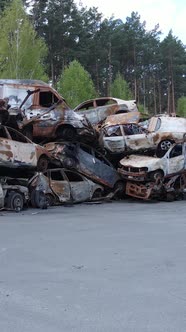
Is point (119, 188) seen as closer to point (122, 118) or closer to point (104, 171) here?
point (104, 171)

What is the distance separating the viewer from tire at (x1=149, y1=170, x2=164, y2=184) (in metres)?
17.6

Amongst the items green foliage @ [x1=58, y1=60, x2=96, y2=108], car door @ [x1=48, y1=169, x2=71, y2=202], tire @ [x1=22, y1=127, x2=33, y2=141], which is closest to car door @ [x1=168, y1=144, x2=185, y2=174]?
car door @ [x1=48, y1=169, x2=71, y2=202]

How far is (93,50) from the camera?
57844mm

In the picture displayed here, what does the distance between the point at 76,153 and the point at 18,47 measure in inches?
889

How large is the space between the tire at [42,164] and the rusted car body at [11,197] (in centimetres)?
146

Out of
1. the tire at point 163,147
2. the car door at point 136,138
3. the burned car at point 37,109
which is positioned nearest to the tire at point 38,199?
the burned car at point 37,109

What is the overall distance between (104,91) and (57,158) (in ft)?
175

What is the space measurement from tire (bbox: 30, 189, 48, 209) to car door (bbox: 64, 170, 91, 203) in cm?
151

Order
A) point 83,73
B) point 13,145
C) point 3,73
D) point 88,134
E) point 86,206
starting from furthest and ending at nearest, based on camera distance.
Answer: point 83,73, point 3,73, point 88,134, point 86,206, point 13,145

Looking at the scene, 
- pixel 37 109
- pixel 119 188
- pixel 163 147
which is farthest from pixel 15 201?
pixel 163 147

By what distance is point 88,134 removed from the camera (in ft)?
58.8

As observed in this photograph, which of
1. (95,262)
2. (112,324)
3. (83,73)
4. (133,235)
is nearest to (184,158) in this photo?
(133,235)

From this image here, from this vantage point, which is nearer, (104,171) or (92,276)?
(92,276)

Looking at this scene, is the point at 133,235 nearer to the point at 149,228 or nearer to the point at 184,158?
the point at 149,228
